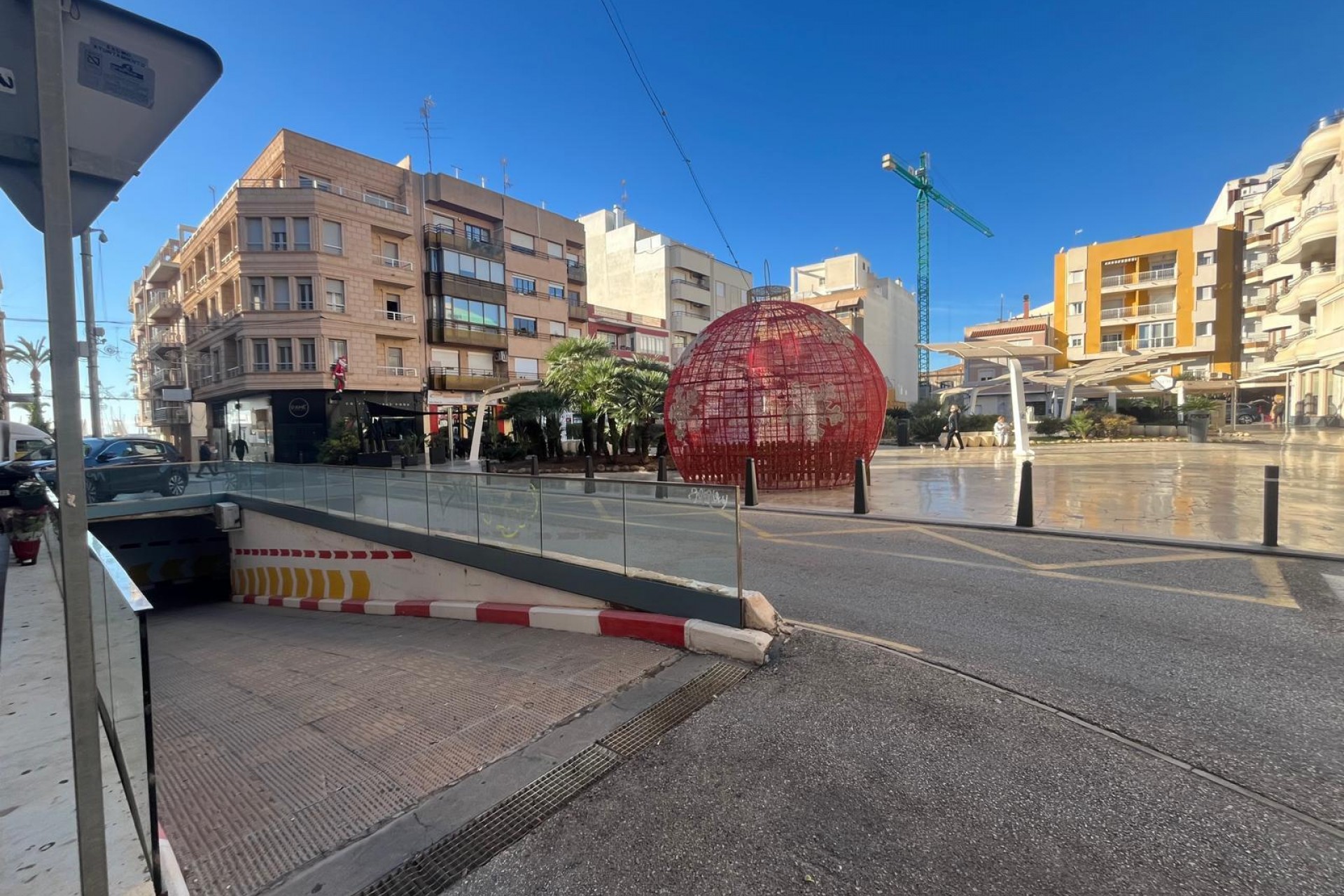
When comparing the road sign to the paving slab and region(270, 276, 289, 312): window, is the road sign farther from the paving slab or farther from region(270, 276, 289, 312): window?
region(270, 276, 289, 312): window

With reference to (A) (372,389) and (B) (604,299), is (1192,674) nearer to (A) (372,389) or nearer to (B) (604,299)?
(A) (372,389)

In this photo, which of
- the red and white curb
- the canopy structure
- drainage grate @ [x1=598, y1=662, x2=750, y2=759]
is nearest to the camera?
drainage grate @ [x1=598, y1=662, x2=750, y2=759]

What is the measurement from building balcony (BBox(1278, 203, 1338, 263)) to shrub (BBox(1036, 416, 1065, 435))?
1381cm

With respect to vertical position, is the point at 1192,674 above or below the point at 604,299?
below

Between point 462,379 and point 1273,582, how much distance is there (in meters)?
35.1

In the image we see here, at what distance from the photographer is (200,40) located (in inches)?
72.6

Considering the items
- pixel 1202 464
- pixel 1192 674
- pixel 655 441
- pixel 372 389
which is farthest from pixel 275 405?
pixel 1202 464

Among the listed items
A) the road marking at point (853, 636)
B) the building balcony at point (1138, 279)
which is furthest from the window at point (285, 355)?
the building balcony at point (1138, 279)

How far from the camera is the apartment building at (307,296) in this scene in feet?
93.9

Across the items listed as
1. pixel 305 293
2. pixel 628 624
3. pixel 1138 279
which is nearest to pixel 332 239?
pixel 305 293

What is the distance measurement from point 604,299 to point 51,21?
57156mm

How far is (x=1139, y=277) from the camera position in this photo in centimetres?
5181

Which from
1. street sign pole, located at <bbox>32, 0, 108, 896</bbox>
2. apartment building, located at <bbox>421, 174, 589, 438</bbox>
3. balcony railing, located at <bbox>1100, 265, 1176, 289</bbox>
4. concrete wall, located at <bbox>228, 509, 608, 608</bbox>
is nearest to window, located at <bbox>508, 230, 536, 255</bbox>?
apartment building, located at <bbox>421, 174, 589, 438</bbox>

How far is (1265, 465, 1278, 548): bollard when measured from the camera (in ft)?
22.6
